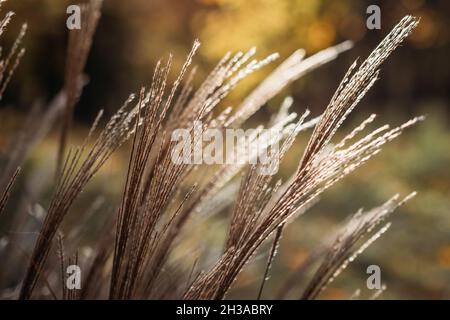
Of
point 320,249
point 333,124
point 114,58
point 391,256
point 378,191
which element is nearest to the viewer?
point 333,124

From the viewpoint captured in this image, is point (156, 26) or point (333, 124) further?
point (156, 26)

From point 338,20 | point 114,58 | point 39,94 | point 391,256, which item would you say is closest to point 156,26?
point 114,58

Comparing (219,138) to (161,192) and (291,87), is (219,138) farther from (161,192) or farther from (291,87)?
(291,87)
